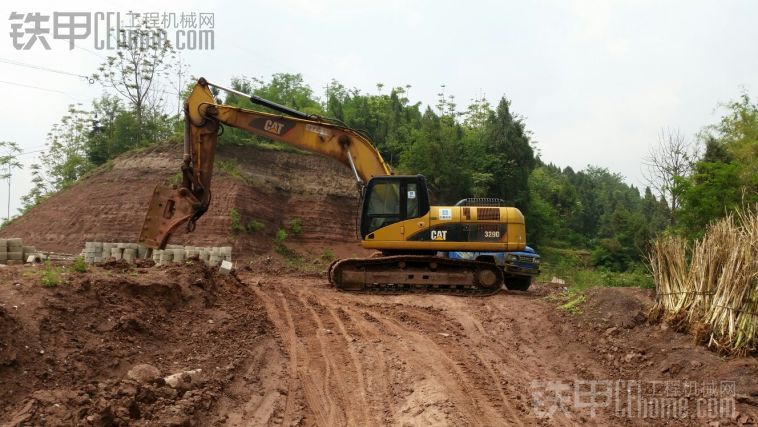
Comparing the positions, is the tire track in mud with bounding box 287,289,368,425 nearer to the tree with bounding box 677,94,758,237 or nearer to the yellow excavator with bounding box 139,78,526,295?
the yellow excavator with bounding box 139,78,526,295

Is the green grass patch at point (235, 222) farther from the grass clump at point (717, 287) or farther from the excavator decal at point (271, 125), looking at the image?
the grass clump at point (717, 287)

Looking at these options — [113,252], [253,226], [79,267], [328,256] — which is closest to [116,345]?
[79,267]

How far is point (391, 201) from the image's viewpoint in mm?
13672

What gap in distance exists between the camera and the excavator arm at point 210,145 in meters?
12.7

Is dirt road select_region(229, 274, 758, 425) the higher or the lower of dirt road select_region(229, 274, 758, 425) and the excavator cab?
the lower

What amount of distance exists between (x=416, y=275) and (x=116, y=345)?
25.2 ft

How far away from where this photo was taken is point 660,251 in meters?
8.94

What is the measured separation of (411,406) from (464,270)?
7.62 meters

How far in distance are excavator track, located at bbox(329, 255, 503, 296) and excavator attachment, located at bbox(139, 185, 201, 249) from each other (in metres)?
3.37

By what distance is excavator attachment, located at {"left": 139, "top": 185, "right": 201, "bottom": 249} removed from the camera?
1253cm

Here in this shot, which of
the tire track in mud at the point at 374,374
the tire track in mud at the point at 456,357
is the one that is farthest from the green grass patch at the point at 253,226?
the tire track in mud at the point at 374,374

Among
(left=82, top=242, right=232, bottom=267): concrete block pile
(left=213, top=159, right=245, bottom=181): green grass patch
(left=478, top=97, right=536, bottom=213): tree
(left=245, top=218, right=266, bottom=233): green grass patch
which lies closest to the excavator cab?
(left=82, top=242, right=232, bottom=267): concrete block pile

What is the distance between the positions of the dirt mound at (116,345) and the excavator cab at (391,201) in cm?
424

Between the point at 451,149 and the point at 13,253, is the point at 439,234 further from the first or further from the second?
the point at 451,149
